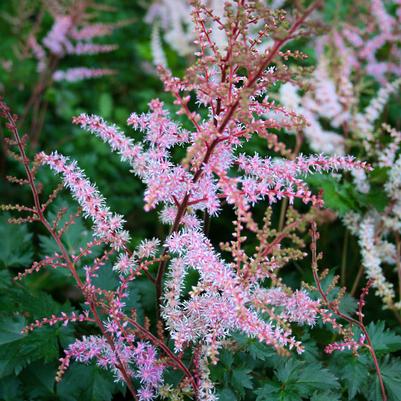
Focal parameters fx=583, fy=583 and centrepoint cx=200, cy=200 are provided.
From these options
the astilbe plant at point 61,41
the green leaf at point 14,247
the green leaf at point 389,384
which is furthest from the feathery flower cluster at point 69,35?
the green leaf at point 389,384

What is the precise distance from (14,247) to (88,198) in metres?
0.83

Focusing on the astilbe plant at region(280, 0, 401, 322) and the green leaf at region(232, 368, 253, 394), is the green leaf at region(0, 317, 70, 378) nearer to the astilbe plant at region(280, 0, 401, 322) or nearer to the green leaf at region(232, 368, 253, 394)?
the green leaf at region(232, 368, 253, 394)

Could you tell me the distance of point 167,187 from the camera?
1.29 meters

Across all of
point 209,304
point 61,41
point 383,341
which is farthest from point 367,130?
point 61,41

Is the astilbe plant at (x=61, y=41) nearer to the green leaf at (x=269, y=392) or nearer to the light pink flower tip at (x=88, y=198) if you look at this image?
the light pink flower tip at (x=88, y=198)

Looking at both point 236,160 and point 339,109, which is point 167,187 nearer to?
point 236,160

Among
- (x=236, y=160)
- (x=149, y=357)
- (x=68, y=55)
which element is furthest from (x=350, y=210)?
(x=68, y=55)

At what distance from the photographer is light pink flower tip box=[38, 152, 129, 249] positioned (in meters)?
1.43

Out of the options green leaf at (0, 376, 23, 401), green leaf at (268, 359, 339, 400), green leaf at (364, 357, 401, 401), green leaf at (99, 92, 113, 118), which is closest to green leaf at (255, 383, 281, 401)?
green leaf at (268, 359, 339, 400)

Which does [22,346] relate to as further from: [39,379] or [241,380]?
[241,380]

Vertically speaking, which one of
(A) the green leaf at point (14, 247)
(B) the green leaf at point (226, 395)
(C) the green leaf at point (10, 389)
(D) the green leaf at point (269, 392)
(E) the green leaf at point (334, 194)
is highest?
(E) the green leaf at point (334, 194)

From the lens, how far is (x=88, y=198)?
146 cm

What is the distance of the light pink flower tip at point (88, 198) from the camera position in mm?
1430

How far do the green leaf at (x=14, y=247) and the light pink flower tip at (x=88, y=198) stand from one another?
2.37 ft
